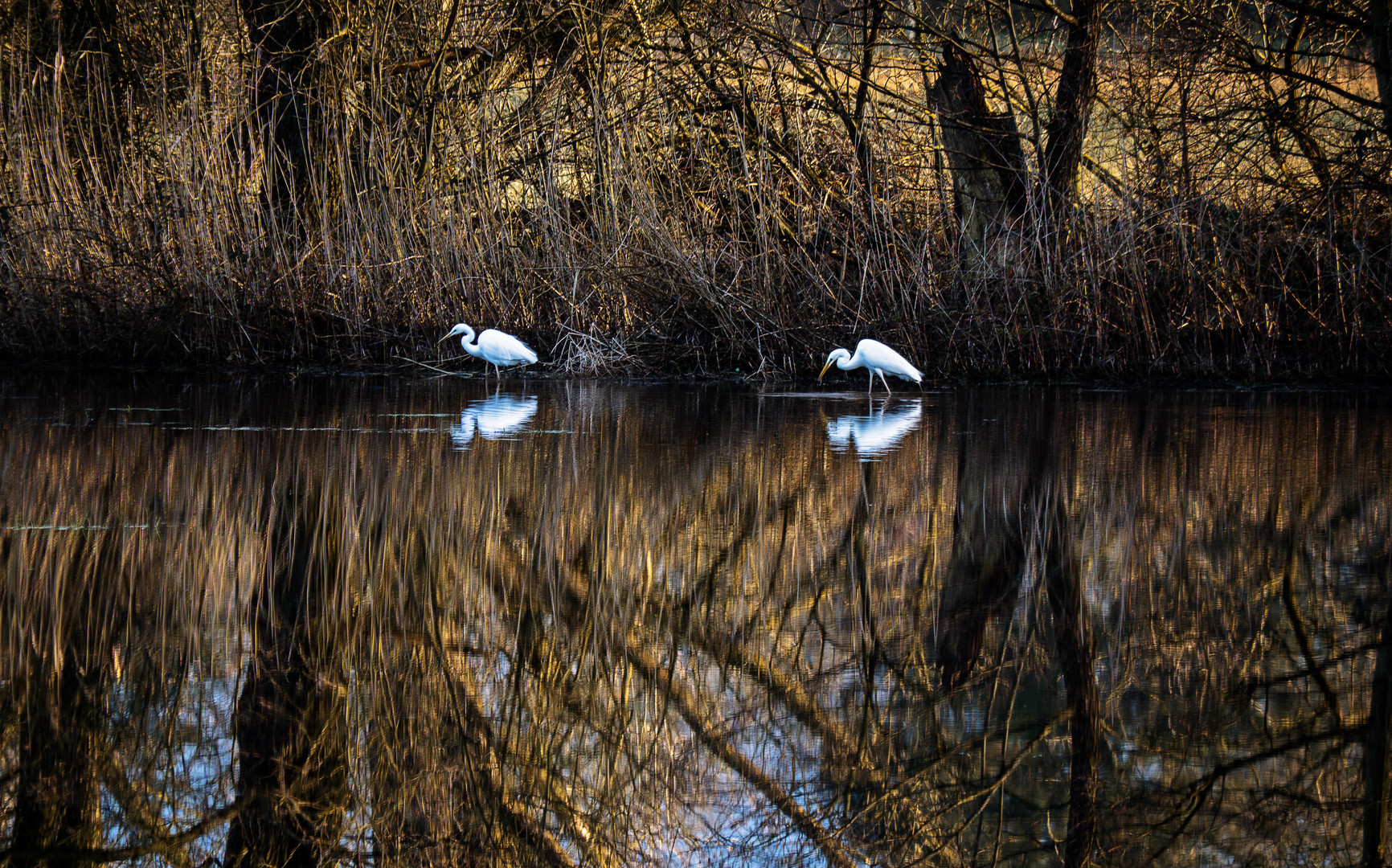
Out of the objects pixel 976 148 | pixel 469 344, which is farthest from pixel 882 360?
pixel 976 148

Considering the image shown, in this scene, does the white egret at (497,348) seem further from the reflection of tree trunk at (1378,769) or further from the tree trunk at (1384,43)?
the reflection of tree trunk at (1378,769)

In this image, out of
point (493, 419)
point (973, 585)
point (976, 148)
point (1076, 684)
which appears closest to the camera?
point (1076, 684)

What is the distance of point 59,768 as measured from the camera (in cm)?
141

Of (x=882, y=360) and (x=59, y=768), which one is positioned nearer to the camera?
(x=59, y=768)

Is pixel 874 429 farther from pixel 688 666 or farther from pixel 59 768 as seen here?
pixel 59 768

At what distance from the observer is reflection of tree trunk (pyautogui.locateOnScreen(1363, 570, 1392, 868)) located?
4.19 ft

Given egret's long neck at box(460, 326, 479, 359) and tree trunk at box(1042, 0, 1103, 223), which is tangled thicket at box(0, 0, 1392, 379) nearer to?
tree trunk at box(1042, 0, 1103, 223)

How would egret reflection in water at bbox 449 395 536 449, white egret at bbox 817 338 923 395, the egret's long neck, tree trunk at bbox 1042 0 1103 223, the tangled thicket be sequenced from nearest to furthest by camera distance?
egret reflection in water at bbox 449 395 536 449 < white egret at bbox 817 338 923 395 < the tangled thicket < the egret's long neck < tree trunk at bbox 1042 0 1103 223

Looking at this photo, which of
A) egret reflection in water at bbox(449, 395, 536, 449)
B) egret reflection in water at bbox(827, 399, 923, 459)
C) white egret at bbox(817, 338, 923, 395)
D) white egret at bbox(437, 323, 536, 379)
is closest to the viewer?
egret reflection in water at bbox(827, 399, 923, 459)

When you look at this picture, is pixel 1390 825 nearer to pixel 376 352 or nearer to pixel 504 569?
pixel 504 569

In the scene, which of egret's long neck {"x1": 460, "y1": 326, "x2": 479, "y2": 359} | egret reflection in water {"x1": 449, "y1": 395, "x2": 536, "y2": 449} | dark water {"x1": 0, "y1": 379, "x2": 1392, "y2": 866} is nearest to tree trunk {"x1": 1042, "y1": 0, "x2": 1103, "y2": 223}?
egret's long neck {"x1": 460, "y1": 326, "x2": 479, "y2": 359}

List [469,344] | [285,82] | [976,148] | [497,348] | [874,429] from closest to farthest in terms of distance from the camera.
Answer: [874,429]
[497,348]
[469,344]
[976,148]
[285,82]

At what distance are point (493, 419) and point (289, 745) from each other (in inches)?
152

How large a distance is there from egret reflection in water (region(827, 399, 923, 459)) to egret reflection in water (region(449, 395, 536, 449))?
1.22m
